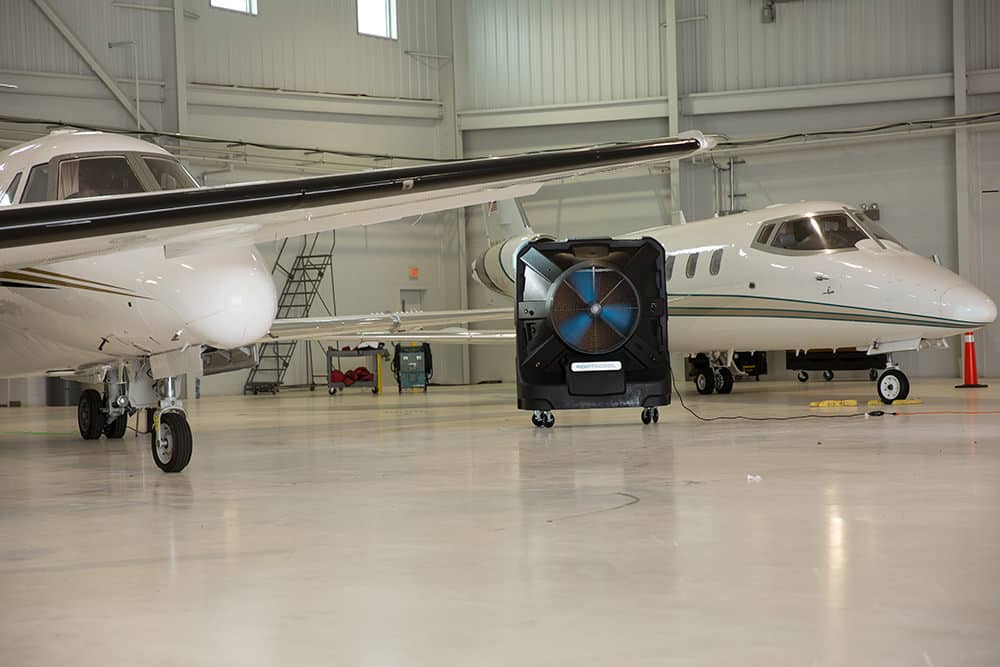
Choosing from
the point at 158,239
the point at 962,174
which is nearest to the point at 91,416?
the point at 158,239

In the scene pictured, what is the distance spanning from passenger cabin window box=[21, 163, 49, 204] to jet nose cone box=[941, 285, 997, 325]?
982 centimetres

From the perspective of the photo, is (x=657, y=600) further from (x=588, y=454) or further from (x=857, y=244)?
(x=857, y=244)

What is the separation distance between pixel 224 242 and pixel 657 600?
161 inches

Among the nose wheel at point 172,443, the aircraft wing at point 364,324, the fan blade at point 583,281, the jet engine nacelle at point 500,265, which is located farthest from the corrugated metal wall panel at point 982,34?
the nose wheel at point 172,443

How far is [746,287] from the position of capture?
1502cm

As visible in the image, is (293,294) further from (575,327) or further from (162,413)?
(162,413)

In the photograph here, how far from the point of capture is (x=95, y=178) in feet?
29.5

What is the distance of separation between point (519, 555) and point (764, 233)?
11.0m

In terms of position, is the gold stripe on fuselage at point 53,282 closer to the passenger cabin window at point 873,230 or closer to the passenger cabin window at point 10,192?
the passenger cabin window at point 10,192

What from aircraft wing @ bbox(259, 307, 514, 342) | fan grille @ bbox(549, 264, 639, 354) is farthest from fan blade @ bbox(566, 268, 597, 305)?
aircraft wing @ bbox(259, 307, 514, 342)

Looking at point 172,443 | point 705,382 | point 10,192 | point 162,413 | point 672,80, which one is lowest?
point 705,382

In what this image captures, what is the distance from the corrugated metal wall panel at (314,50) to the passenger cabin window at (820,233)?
14760 mm

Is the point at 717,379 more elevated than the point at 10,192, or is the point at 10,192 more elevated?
the point at 10,192

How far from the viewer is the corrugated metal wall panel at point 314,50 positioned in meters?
24.7
